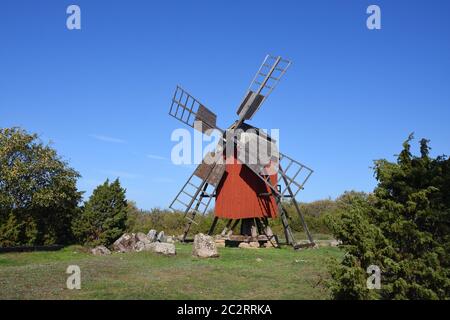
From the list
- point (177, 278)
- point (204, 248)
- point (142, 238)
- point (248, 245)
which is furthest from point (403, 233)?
point (142, 238)

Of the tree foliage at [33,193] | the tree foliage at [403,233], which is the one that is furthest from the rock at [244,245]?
the tree foliage at [403,233]

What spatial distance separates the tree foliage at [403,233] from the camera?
11008 mm

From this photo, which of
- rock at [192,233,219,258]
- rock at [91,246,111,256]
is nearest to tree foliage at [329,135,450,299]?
rock at [192,233,219,258]

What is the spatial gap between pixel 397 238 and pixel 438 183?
181 cm

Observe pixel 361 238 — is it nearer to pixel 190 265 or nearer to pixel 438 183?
pixel 438 183

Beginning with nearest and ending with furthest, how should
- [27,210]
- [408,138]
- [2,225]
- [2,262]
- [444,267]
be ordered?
[444,267], [408,138], [2,262], [2,225], [27,210]

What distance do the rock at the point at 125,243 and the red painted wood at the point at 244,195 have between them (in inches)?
246

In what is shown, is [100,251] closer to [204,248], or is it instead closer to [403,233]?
[204,248]

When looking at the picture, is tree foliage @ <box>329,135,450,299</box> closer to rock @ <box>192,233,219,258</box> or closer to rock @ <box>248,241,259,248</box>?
rock @ <box>192,233,219,258</box>

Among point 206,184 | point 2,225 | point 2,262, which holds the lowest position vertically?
point 2,262

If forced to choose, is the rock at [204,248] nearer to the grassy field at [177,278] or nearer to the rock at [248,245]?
the grassy field at [177,278]

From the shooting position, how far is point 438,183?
11.7m

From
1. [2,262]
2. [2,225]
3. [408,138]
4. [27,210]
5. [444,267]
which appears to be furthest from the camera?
[27,210]
